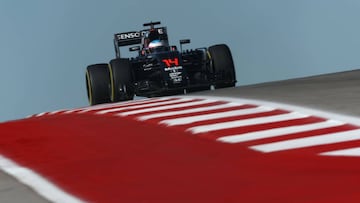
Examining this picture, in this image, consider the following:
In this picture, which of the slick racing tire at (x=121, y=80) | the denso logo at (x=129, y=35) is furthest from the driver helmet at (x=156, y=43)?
the slick racing tire at (x=121, y=80)

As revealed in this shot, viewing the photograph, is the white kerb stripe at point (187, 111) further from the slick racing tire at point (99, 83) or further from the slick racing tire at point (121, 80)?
the slick racing tire at point (99, 83)

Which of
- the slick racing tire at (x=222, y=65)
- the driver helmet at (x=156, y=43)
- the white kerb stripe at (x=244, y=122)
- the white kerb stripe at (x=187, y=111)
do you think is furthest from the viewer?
the driver helmet at (x=156, y=43)

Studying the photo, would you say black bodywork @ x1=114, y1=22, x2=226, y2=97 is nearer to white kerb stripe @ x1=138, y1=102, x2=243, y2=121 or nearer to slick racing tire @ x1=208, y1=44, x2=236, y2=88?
slick racing tire @ x1=208, y1=44, x2=236, y2=88

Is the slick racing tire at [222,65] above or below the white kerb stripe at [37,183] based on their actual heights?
below

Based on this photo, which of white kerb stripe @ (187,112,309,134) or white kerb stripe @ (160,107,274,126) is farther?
white kerb stripe @ (160,107,274,126)

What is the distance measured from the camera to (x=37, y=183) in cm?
591

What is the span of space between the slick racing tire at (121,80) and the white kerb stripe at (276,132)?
10617 mm

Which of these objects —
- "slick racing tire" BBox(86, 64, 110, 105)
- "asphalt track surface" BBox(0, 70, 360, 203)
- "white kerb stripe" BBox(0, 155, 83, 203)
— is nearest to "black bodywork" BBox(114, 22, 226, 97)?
"slick racing tire" BBox(86, 64, 110, 105)

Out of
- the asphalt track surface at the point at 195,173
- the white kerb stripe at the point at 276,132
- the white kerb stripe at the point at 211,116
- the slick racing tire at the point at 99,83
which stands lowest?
the slick racing tire at the point at 99,83

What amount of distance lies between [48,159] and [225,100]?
16.0 ft

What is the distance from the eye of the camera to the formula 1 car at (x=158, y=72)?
1866 centimetres

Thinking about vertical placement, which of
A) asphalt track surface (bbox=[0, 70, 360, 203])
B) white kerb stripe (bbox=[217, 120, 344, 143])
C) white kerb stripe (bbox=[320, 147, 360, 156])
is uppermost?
asphalt track surface (bbox=[0, 70, 360, 203])

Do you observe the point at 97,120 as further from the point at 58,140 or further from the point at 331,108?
the point at 331,108

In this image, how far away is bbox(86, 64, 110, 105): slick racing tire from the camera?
1928cm
